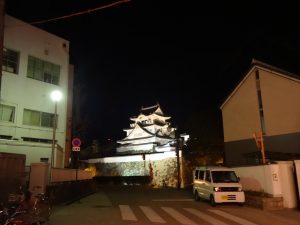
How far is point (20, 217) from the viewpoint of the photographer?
8.19 meters

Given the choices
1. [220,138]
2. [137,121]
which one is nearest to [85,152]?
[137,121]

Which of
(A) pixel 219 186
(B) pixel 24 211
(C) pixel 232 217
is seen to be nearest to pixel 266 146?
(A) pixel 219 186

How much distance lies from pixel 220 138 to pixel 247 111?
10.2 metres

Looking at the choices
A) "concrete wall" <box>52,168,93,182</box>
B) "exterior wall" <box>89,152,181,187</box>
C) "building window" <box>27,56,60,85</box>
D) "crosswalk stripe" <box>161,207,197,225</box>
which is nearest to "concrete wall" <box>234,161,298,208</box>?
"crosswalk stripe" <box>161,207,197,225</box>

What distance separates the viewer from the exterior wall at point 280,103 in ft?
77.9

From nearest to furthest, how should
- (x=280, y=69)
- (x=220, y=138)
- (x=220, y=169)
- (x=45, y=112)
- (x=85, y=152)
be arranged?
(x=220, y=169), (x=45, y=112), (x=280, y=69), (x=220, y=138), (x=85, y=152)

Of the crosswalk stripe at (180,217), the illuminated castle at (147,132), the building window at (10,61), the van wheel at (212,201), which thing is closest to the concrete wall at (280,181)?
the van wheel at (212,201)

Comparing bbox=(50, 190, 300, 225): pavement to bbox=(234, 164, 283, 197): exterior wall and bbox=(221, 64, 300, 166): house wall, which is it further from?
bbox=(221, 64, 300, 166): house wall

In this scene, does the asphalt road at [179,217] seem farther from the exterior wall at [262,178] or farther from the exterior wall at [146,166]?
the exterior wall at [146,166]

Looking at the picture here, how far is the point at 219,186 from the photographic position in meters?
15.3

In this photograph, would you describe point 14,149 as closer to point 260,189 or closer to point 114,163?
point 260,189

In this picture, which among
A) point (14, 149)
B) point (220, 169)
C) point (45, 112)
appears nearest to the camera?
point (220, 169)

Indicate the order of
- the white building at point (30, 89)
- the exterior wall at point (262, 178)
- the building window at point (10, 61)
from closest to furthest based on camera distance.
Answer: the exterior wall at point (262, 178) < the white building at point (30, 89) < the building window at point (10, 61)

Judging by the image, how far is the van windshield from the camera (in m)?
16.1
